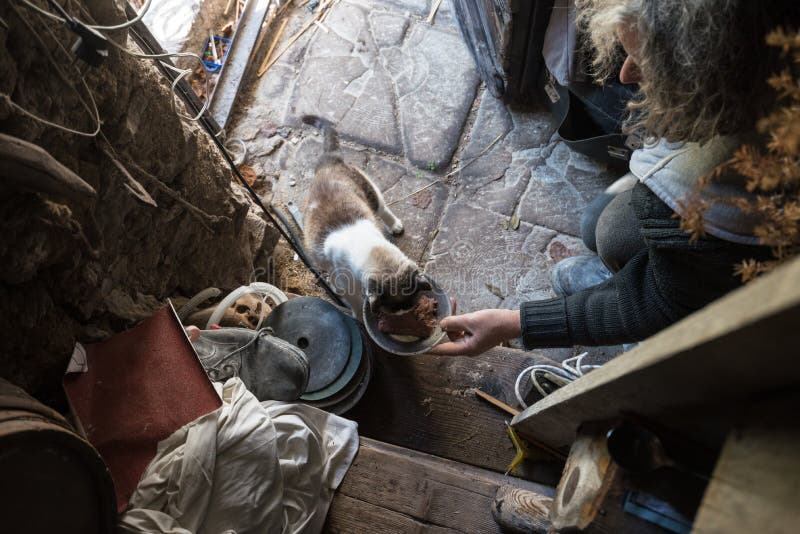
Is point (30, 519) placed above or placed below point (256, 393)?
above

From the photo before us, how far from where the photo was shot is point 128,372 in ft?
5.63

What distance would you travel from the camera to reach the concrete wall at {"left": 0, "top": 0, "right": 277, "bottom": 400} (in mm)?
1354

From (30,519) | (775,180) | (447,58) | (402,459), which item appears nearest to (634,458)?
(775,180)

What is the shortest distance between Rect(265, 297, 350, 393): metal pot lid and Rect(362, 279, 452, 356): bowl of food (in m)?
0.16

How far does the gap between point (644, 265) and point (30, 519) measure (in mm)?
1744

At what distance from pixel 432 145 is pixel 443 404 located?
6.96 feet

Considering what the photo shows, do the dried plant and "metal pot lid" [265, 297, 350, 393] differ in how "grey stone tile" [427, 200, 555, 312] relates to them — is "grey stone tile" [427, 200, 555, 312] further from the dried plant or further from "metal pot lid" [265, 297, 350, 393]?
the dried plant

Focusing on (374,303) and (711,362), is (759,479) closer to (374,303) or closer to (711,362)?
(711,362)

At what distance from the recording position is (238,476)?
150cm

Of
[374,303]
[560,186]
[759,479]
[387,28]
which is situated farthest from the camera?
[387,28]

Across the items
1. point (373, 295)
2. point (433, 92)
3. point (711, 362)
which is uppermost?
point (711, 362)

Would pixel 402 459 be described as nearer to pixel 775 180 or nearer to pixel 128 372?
pixel 128 372

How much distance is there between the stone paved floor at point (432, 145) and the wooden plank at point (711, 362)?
6.64 ft

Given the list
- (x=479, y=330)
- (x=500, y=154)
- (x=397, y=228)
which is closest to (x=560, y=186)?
(x=500, y=154)
